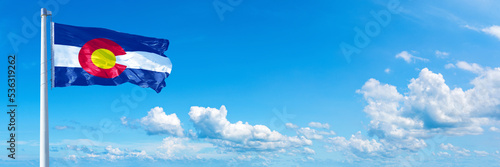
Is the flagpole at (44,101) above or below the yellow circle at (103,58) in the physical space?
below

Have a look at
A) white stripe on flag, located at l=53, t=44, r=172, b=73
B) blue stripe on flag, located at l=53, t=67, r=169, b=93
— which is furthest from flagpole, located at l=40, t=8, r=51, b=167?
white stripe on flag, located at l=53, t=44, r=172, b=73

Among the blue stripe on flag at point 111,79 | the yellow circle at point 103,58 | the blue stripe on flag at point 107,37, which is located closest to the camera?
the blue stripe on flag at point 111,79

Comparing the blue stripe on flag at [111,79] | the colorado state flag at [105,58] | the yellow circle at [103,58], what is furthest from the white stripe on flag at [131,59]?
the yellow circle at [103,58]

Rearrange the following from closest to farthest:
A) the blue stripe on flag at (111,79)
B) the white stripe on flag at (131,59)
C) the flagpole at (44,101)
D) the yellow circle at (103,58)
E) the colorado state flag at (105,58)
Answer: the flagpole at (44,101) < the blue stripe on flag at (111,79) < the white stripe on flag at (131,59) < the colorado state flag at (105,58) < the yellow circle at (103,58)

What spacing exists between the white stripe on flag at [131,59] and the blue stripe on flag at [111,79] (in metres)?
0.25

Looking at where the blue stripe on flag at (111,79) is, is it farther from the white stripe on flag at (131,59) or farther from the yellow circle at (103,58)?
the yellow circle at (103,58)

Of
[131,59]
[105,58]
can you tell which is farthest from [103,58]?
[131,59]

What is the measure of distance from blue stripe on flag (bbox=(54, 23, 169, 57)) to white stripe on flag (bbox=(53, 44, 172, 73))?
0.28 metres

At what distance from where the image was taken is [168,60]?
93.7ft

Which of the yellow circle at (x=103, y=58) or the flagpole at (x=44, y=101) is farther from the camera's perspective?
the yellow circle at (x=103, y=58)

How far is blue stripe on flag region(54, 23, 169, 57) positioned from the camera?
79.9ft

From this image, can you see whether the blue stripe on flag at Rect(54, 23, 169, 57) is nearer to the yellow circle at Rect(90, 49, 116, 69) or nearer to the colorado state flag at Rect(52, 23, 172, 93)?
the colorado state flag at Rect(52, 23, 172, 93)

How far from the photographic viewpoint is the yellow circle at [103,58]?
83.9ft

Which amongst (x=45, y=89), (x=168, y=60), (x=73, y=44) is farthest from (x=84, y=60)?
(x=168, y=60)
